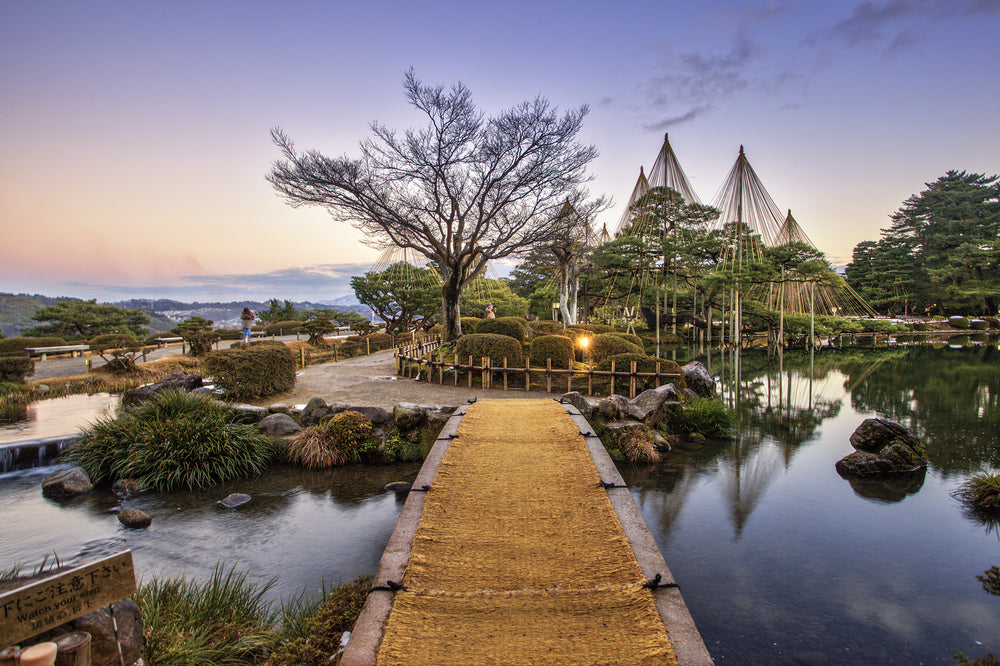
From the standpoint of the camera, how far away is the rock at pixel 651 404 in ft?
32.2

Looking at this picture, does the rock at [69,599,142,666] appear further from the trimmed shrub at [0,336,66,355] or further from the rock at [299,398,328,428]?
the trimmed shrub at [0,336,66,355]

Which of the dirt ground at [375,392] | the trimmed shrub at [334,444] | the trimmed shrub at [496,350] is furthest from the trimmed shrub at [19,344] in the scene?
the trimmed shrub at [496,350]

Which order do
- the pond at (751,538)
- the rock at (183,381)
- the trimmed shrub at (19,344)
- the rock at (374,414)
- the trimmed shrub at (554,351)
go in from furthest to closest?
the trimmed shrub at (19,344), the trimmed shrub at (554,351), the rock at (183,381), the rock at (374,414), the pond at (751,538)

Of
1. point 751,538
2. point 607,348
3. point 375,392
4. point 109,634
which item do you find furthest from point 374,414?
point 607,348

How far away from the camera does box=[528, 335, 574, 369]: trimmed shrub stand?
1272 centimetres

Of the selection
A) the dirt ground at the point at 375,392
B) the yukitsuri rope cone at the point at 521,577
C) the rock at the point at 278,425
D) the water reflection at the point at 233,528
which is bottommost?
the water reflection at the point at 233,528

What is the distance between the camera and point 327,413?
9.68 m

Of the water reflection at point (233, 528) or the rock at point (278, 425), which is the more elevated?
the rock at point (278, 425)

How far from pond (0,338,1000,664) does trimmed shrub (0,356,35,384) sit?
8566 mm

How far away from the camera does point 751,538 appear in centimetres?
608

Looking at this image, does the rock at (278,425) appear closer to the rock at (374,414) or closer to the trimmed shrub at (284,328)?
the rock at (374,414)

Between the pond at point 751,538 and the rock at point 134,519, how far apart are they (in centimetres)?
14

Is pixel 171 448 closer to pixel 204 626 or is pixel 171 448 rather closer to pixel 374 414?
pixel 374 414

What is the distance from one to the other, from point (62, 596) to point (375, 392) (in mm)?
10149
